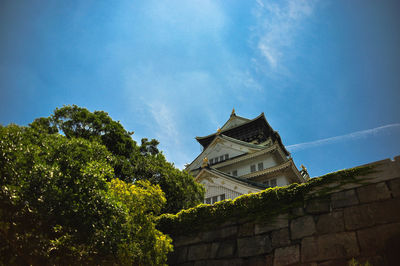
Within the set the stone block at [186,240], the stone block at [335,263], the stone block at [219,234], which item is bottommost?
the stone block at [335,263]

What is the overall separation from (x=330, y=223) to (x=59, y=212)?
7530 millimetres

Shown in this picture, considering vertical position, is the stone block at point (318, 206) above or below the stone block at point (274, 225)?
above

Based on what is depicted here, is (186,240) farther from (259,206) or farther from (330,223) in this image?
(330,223)

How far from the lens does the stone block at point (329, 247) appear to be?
284 inches

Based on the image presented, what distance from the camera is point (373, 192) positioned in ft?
25.3

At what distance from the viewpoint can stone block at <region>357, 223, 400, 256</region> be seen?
22.2ft

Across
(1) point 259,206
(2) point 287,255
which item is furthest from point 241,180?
(2) point 287,255

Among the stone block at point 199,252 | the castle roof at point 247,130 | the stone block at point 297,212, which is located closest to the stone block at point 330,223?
the stone block at point 297,212

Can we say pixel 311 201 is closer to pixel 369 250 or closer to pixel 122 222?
pixel 369 250

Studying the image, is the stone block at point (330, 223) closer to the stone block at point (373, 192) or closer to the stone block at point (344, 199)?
the stone block at point (344, 199)

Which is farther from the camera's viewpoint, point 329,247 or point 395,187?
point 329,247

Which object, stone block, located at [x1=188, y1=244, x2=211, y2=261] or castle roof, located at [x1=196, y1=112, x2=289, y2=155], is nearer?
stone block, located at [x1=188, y1=244, x2=211, y2=261]

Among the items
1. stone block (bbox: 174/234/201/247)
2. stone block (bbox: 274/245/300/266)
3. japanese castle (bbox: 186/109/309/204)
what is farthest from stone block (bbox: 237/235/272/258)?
japanese castle (bbox: 186/109/309/204)

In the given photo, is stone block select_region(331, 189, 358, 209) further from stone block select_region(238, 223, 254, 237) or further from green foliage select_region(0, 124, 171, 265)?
green foliage select_region(0, 124, 171, 265)
